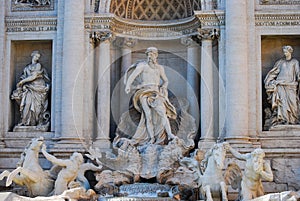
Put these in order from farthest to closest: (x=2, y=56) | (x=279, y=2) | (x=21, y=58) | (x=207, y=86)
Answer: (x=21, y=58)
(x=2, y=56)
(x=279, y=2)
(x=207, y=86)

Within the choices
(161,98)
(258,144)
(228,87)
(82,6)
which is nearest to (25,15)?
(82,6)

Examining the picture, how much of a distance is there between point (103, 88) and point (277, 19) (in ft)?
19.4

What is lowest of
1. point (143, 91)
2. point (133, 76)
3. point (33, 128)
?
point (33, 128)

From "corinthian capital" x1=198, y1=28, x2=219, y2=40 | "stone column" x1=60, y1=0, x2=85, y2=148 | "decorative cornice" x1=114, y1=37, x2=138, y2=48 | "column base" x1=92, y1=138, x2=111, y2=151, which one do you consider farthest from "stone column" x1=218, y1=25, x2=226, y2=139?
"stone column" x1=60, y1=0, x2=85, y2=148

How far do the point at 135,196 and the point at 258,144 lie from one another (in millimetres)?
4576

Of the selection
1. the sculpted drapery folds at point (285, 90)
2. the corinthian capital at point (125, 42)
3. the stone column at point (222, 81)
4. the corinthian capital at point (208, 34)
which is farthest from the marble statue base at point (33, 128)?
the sculpted drapery folds at point (285, 90)

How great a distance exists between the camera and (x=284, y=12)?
2311 centimetres

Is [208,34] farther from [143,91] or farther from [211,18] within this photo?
[143,91]

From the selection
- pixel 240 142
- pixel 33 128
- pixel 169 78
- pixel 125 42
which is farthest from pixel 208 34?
pixel 33 128

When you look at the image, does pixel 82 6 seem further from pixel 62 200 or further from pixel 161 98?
pixel 62 200

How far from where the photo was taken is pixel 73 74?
76.1 ft

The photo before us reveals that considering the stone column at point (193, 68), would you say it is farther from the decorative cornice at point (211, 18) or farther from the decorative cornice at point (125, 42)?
the decorative cornice at point (125, 42)

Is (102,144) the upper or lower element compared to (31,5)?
lower

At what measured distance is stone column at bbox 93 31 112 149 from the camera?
2334 cm
